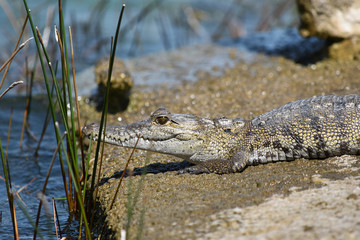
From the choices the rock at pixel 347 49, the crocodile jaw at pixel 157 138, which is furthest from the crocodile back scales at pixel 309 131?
the rock at pixel 347 49

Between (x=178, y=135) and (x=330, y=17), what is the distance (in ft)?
12.7

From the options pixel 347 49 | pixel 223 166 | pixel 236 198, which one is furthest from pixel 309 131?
pixel 347 49

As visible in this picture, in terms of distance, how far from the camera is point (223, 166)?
12.7 feet

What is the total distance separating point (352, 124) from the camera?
3.90m

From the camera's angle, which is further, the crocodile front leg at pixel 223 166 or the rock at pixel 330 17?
the rock at pixel 330 17

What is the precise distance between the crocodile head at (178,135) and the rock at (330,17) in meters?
3.32

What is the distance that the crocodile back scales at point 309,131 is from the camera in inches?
154

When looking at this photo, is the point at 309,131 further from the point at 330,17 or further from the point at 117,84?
the point at 330,17

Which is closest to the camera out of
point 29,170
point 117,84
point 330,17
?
point 29,170

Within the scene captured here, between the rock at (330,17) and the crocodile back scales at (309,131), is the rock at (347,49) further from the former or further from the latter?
the crocodile back scales at (309,131)

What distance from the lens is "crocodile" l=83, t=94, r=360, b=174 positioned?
3.89 m

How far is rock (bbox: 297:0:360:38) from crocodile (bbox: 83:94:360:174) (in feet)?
9.41

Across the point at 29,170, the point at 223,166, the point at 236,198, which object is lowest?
the point at 236,198

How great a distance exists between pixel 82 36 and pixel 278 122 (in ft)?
26.7
